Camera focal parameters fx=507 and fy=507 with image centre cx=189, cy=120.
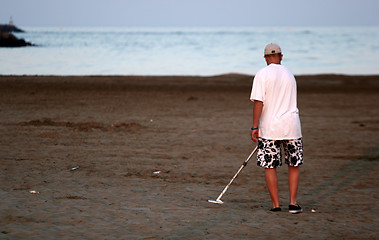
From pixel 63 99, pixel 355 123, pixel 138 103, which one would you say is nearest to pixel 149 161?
pixel 355 123

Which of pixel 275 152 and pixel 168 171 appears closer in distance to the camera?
pixel 275 152

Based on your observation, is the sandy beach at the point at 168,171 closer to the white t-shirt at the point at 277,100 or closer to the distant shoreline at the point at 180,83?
the white t-shirt at the point at 277,100

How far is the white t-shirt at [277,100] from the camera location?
16.3ft

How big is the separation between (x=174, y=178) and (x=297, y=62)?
33.3m

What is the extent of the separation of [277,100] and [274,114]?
0.14m

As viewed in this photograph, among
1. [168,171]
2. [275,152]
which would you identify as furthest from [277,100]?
[168,171]

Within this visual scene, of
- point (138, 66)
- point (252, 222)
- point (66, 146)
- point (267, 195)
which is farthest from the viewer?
point (138, 66)

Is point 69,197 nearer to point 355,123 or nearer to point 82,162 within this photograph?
point 82,162

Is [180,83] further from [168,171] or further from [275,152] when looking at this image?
[275,152]

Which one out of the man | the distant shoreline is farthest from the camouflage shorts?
the distant shoreline

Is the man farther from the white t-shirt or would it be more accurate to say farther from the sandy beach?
the sandy beach

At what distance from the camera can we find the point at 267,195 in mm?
6293

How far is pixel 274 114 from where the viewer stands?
5.01 m

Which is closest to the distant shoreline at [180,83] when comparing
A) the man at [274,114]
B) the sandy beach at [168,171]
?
the sandy beach at [168,171]
